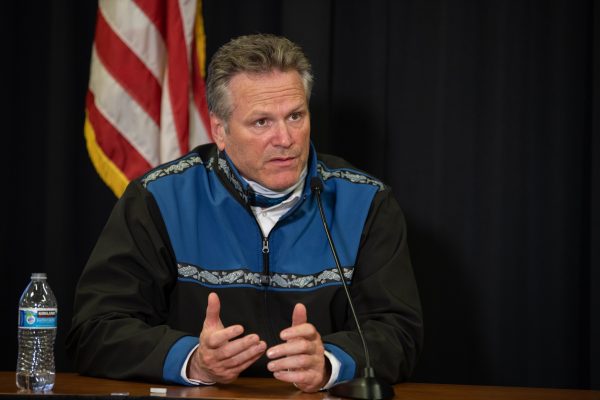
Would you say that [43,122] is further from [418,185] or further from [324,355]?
[324,355]

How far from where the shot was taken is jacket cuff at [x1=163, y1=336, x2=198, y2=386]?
1879 mm

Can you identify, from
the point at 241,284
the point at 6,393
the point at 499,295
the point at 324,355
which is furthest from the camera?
the point at 499,295

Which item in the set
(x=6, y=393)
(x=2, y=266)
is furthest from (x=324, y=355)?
(x=2, y=266)

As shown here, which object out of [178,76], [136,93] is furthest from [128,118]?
[178,76]

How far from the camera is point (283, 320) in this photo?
91.7 inches

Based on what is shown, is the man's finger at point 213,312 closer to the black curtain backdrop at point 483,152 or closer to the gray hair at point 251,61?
the gray hair at point 251,61

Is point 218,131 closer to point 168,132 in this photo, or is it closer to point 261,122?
point 261,122

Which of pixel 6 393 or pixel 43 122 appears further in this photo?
pixel 43 122

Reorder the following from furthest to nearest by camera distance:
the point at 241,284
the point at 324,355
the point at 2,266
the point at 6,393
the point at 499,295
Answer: the point at 2,266 < the point at 499,295 < the point at 241,284 < the point at 324,355 < the point at 6,393

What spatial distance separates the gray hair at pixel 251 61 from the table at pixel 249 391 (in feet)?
2.89

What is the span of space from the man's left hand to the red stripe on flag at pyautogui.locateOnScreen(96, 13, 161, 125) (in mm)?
1469

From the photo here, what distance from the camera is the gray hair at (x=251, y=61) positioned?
7.85 ft

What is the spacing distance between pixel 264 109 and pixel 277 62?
148mm

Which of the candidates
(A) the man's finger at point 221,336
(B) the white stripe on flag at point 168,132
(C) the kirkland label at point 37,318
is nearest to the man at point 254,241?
(C) the kirkland label at point 37,318
